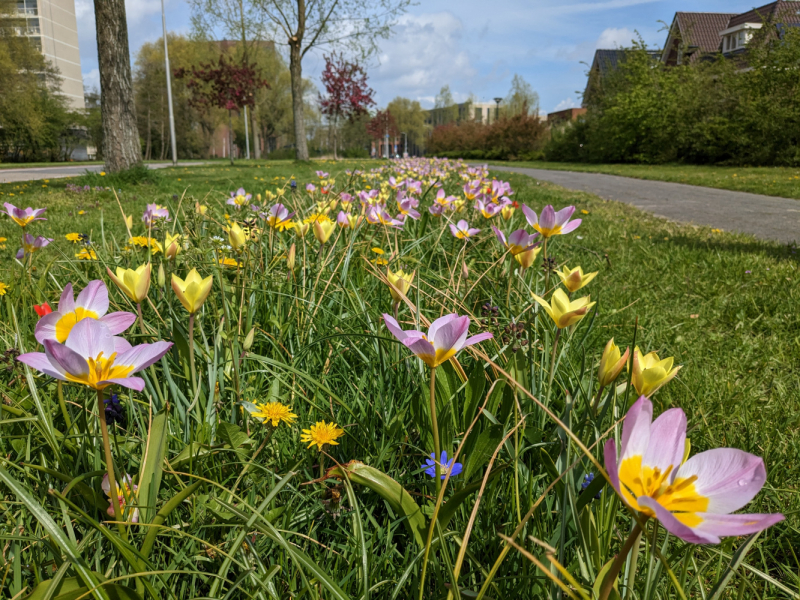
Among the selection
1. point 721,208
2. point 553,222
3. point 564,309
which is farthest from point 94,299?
point 721,208

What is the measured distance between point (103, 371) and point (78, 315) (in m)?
0.23

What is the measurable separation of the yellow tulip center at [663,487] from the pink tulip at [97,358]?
0.52m

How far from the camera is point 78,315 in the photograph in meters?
0.81

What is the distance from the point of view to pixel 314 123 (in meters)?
59.1

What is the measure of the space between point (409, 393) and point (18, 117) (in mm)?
40338

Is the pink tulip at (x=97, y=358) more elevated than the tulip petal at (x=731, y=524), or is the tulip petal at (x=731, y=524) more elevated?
the pink tulip at (x=97, y=358)

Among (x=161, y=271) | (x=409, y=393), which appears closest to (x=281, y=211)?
(x=161, y=271)

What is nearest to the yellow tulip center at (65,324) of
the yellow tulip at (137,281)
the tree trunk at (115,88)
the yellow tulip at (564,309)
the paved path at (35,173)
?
the yellow tulip at (137,281)

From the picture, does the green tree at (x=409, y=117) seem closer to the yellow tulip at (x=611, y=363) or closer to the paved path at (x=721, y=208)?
the paved path at (x=721, y=208)

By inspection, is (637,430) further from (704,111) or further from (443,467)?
(704,111)

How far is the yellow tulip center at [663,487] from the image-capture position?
486 mm

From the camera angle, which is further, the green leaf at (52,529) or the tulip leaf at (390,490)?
the tulip leaf at (390,490)

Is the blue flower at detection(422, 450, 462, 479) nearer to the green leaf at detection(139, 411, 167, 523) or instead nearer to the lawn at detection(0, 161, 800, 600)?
the lawn at detection(0, 161, 800, 600)

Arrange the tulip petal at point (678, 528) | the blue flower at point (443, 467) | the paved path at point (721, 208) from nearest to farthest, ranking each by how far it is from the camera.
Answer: the tulip petal at point (678, 528), the blue flower at point (443, 467), the paved path at point (721, 208)
